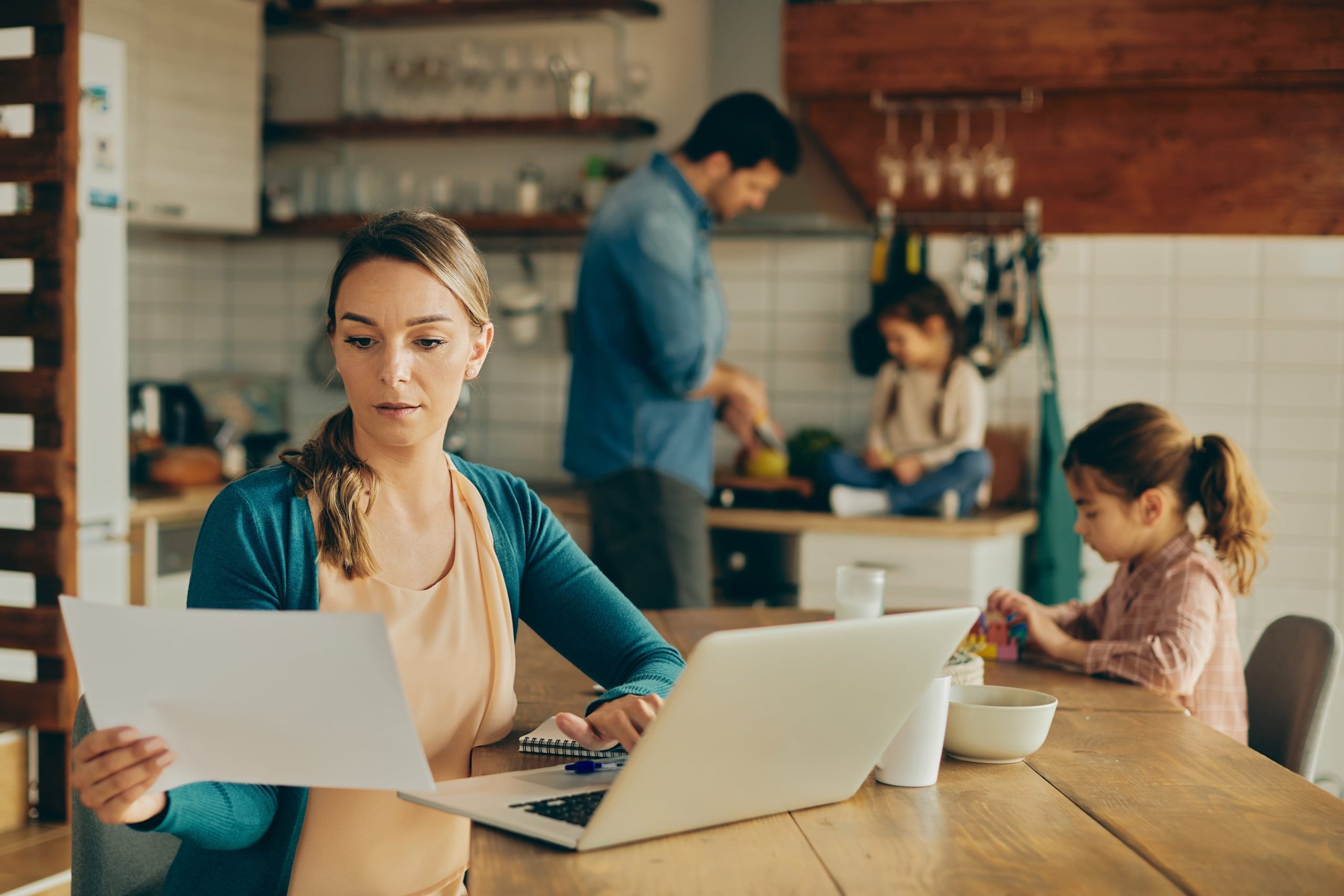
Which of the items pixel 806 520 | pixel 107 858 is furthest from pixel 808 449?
pixel 107 858

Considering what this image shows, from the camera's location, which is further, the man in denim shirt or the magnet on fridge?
the magnet on fridge

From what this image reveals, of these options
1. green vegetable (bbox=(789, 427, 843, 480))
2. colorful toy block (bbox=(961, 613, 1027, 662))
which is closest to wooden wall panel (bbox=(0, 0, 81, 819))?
colorful toy block (bbox=(961, 613, 1027, 662))

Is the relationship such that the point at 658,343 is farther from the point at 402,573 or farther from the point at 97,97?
the point at 402,573

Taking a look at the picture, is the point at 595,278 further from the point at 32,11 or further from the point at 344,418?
the point at 344,418

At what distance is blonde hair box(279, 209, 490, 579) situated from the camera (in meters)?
1.23

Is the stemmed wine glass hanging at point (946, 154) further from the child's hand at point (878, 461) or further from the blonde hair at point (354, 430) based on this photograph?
the blonde hair at point (354, 430)

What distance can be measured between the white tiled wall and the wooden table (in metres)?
2.28

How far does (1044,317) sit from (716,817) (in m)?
2.63

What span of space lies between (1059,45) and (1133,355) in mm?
849

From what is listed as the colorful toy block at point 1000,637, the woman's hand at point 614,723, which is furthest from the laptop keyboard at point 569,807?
the colorful toy block at point 1000,637

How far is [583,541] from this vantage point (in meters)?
3.45

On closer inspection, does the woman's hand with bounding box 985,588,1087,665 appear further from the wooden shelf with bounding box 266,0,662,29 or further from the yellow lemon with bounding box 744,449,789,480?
the wooden shelf with bounding box 266,0,662,29

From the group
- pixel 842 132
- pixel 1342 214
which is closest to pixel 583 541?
pixel 842 132

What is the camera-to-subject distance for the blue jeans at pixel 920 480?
10.7 ft
